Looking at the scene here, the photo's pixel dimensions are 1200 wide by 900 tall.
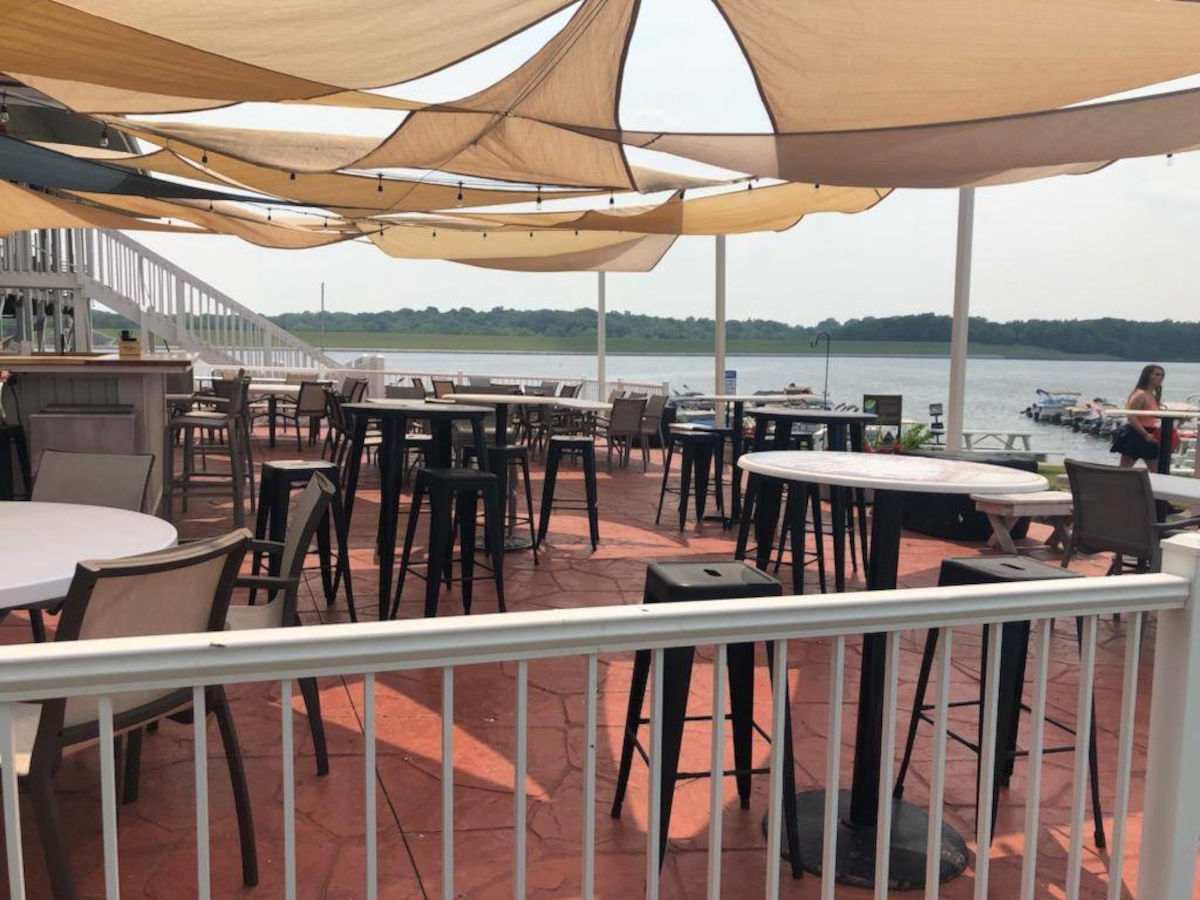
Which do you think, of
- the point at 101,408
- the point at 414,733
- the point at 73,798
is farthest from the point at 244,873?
the point at 101,408

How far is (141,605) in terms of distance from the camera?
1.89 metres

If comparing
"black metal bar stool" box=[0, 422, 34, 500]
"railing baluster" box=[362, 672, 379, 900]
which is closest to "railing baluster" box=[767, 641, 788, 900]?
"railing baluster" box=[362, 672, 379, 900]

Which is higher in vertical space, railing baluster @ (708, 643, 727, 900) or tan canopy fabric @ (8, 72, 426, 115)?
tan canopy fabric @ (8, 72, 426, 115)

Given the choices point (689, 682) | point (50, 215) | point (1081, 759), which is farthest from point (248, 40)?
point (50, 215)

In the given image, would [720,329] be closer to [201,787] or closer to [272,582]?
[272,582]

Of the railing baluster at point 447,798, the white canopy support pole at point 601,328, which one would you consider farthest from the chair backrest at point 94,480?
the white canopy support pole at point 601,328

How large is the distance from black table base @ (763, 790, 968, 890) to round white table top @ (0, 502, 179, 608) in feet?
6.31

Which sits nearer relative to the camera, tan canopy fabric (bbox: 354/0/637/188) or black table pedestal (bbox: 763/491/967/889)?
black table pedestal (bbox: 763/491/967/889)

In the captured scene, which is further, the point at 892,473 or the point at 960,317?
the point at 960,317

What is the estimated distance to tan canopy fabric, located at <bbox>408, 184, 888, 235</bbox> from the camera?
258 inches

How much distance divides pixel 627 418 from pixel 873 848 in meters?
7.70

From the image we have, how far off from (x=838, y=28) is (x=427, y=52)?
1.47m

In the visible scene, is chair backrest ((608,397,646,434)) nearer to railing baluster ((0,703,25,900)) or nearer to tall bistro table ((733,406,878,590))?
tall bistro table ((733,406,878,590))

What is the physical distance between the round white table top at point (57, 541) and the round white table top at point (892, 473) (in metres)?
1.83
